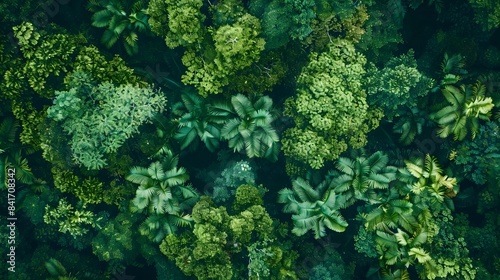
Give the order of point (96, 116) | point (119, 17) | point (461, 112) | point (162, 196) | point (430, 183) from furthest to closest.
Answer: point (461, 112) < point (119, 17) < point (430, 183) < point (162, 196) < point (96, 116)

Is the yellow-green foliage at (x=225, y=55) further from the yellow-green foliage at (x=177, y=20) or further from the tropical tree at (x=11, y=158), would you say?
the tropical tree at (x=11, y=158)

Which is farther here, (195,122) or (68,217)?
(195,122)

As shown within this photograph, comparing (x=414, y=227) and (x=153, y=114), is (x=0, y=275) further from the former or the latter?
(x=414, y=227)

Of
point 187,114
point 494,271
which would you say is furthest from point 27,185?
point 494,271

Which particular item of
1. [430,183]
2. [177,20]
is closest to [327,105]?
[430,183]

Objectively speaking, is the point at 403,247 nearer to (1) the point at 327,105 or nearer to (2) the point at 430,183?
(2) the point at 430,183

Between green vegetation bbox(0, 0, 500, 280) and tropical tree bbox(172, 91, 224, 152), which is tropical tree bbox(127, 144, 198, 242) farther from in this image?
tropical tree bbox(172, 91, 224, 152)

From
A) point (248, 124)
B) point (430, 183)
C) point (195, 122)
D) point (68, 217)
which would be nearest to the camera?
point (248, 124)
